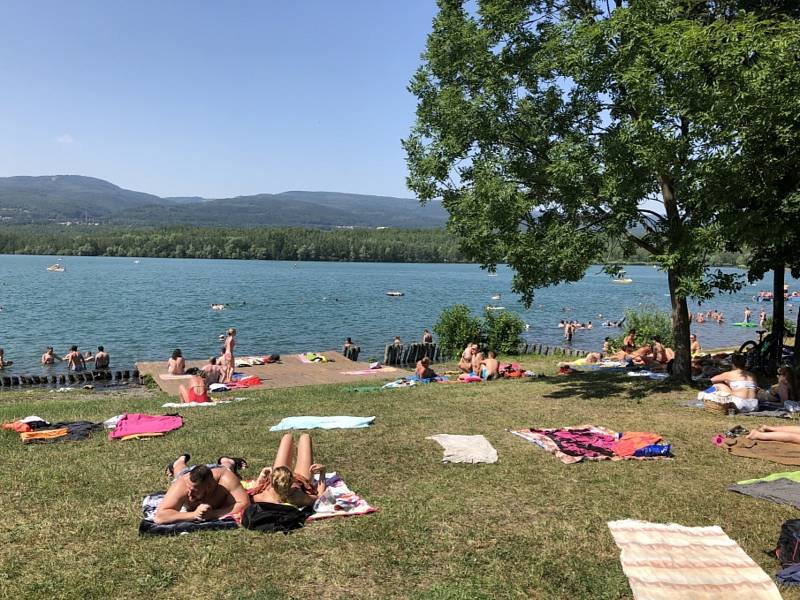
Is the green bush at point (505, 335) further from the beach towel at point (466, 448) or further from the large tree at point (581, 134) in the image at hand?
the beach towel at point (466, 448)

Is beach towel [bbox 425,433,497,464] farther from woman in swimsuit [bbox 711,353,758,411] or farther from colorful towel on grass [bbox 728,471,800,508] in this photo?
woman in swimsuit [bbox 711,353,758,411]

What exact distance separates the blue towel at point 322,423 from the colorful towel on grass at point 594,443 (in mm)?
2639

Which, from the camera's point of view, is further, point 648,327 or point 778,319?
point 648,327

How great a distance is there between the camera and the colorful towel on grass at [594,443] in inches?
343

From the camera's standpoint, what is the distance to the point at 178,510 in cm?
650

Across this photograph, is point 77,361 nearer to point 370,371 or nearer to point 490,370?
point 370,371

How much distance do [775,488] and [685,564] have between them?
2.67 m

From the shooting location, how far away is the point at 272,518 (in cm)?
634

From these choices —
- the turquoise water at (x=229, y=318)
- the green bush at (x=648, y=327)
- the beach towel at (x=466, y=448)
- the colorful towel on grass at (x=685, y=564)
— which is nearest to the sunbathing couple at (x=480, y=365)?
the turquoise water at (x=229, y=318)

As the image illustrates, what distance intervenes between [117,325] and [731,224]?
4127 cm

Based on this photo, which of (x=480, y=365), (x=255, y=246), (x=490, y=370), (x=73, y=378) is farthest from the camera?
(x=255, y=246)

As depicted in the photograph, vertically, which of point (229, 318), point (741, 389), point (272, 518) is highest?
point (741, 389)

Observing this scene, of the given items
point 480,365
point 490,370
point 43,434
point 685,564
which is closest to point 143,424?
point 43,434

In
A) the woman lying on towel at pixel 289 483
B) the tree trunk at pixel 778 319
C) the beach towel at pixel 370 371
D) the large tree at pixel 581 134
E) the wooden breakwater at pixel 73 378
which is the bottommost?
the wooden breakwater at pixel 73 378
